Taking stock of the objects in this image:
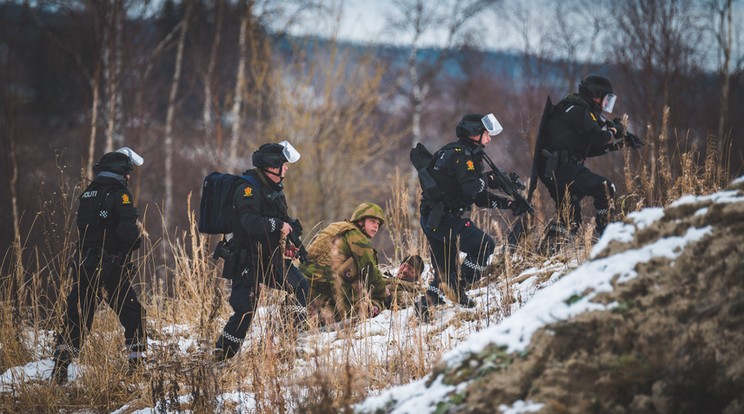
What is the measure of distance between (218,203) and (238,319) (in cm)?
84

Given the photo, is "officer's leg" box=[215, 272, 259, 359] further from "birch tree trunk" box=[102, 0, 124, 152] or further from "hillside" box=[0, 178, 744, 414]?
"birch tree trunk" box=[102, 0, 124, 152]

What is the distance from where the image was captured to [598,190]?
18.5ft

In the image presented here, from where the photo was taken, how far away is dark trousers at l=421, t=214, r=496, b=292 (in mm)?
5426

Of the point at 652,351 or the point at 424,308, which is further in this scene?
the point at 424,308

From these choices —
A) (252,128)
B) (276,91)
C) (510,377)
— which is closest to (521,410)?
(510,377)

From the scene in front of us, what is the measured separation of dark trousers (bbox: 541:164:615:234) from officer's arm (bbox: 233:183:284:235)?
2.24 metres

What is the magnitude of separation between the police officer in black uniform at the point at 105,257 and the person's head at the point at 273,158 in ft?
3.09

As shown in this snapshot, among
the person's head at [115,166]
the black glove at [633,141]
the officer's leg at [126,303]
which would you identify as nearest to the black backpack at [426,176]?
the black glove at [633,141]

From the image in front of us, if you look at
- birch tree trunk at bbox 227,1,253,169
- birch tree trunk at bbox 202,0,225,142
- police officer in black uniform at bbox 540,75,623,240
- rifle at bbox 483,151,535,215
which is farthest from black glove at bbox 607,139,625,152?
birch tree trunk at bbox 202,0,225,142

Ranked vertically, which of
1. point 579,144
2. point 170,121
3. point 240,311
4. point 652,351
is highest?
point 170,121

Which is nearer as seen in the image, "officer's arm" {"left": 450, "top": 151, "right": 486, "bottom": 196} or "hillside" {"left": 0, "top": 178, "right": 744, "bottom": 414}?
"hillside" {"left": 0, "top": 178, "right": 744, "bottom": 414}

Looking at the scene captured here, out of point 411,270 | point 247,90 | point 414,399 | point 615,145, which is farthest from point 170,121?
point 414,399

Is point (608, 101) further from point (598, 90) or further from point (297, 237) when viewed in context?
point (297, 237)

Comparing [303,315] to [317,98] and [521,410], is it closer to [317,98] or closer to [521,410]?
[521,410]
